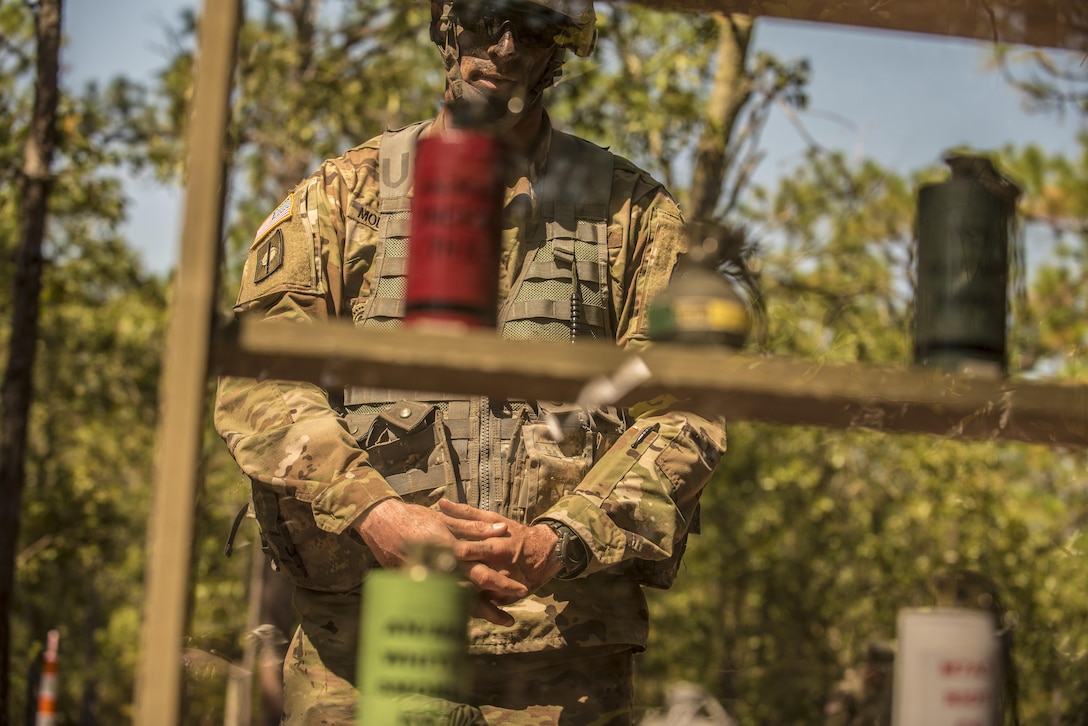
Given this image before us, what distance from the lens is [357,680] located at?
8.71 ft

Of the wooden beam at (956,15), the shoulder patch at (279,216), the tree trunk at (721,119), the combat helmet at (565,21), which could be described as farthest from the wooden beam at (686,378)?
the tree trunk at (721,119)

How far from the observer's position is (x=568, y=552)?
240 cm

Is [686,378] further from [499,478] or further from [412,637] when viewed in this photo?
[499,478]

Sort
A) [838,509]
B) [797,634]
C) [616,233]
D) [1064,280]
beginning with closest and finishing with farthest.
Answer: [616,233] < [1064,280] < [838,509] < [797,634]

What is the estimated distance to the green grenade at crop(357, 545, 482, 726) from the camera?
1.67 m

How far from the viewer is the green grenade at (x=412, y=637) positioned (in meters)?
1.67

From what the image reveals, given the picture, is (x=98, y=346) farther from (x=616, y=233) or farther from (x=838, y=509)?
(x=616, y=233)

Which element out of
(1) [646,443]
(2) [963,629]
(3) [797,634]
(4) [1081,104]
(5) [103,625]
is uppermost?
(4) [1081,104]

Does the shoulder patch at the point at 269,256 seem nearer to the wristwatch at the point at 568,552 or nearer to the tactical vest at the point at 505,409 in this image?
the tactical vest at the point at 505,409

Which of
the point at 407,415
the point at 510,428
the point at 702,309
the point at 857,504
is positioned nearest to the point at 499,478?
the point at 510,428

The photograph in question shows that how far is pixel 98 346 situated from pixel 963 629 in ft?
29.9

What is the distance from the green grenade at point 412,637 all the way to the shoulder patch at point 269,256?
117cm

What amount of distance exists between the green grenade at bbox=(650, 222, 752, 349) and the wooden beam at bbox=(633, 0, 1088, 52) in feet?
1.53

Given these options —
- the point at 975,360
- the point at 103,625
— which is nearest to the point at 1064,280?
the point at 975,360
